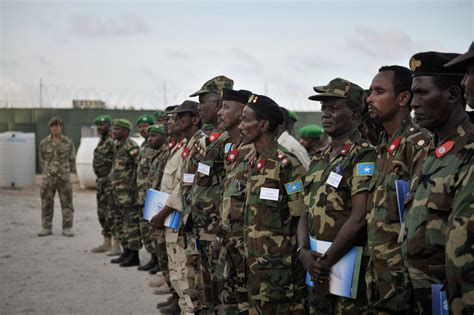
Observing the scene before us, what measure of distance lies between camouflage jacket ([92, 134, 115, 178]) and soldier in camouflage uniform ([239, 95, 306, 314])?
630 cm

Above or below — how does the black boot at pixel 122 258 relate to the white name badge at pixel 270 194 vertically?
below

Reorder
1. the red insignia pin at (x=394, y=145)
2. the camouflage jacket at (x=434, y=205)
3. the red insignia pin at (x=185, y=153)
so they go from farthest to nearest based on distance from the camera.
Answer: the red insignia pin at (x=185, y=153) < the red insignia pin at (x=394, y=145) < the camouflage jacket at (x=434, y=205)

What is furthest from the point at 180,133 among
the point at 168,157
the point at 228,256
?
the point at 228,256

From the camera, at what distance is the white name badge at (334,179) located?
3.76 metres

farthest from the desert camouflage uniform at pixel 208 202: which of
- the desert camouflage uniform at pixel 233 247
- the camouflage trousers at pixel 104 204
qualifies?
the camouflage trousers at pixel 104 204

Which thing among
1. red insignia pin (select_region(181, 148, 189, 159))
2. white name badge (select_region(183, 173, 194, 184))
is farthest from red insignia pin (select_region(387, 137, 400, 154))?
red insignia pin (select_region(181, 148, 189, 159))

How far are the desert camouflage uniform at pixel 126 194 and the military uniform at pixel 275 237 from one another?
5.20 m

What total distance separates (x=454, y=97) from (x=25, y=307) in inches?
223

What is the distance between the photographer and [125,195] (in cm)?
931

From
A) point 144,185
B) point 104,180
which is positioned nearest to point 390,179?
point 144,185

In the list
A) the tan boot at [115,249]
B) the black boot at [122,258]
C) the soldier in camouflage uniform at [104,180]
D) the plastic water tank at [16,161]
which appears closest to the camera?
the black boot at [122,258]

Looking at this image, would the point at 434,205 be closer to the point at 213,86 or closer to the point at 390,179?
the point at 390,179

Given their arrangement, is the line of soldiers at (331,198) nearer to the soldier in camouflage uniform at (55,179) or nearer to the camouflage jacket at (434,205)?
the camouflage jacket at (434,205)

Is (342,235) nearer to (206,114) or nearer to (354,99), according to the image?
(354,99)
